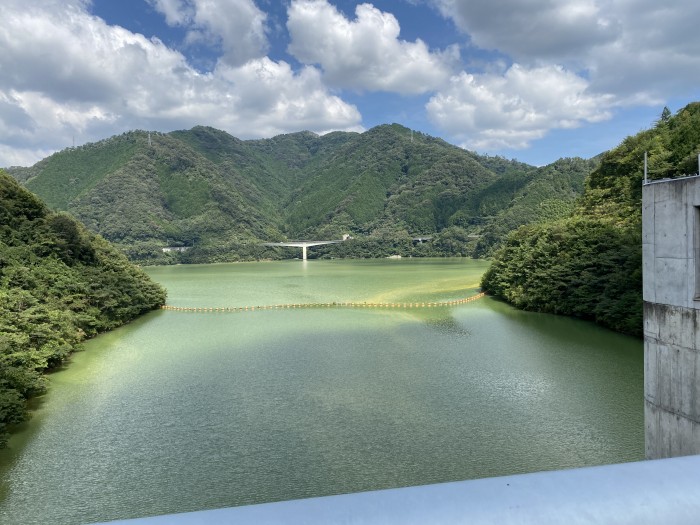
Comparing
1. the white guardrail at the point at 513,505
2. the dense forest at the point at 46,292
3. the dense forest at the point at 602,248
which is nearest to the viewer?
the white guardrail at the point at 513,505

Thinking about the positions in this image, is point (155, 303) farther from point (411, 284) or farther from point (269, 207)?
point (269, 207)

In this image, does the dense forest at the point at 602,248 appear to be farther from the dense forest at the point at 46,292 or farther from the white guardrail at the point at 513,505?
the white guardrail at the point at 513,505

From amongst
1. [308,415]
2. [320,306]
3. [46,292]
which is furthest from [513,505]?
[320,306]

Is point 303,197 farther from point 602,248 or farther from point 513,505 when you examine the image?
point 513,505

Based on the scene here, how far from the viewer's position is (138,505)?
7.41 metres

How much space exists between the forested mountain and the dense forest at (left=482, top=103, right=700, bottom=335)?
31.9 metres

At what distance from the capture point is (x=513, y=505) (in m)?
1.33

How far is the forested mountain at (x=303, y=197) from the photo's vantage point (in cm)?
8100

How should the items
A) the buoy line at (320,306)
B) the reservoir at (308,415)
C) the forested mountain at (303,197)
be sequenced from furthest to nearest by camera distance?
the forested mountain at (303,197), the buoy line at (320,306), the reservoir at (308,415)

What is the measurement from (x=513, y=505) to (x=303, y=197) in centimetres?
13027

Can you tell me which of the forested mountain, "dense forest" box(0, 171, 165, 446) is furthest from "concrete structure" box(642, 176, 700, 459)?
the forested mountain

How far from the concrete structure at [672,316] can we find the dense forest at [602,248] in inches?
554

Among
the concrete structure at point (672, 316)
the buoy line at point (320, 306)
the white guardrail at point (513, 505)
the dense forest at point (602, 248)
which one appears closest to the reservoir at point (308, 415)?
the dense forest at point (602, 248)

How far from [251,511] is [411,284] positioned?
123 feet
